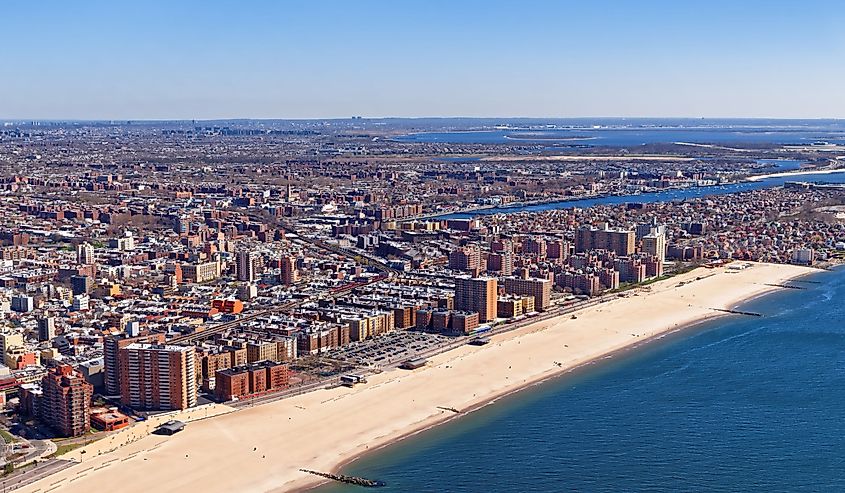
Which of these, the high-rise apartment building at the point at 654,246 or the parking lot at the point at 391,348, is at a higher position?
the high-rise apartment building at the point at 654,246

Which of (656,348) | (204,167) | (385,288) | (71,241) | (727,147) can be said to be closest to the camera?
(656,348)

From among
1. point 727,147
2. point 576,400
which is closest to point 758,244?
point 576,400

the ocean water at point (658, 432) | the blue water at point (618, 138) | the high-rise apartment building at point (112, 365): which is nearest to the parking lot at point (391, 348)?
the ocean water at point (658, 432)

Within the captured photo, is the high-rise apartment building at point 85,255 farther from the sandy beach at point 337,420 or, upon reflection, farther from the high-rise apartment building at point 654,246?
the high-rise apartment building at point 654,246

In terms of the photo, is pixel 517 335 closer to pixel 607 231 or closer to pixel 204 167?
pixel 607 231

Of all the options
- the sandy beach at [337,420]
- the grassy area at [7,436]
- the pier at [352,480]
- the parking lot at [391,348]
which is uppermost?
the grassy area at [7,436]

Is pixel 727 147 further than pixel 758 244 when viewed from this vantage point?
Yes

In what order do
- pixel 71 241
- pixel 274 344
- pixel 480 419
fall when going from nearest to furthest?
pixel 480 419 → pixel 274 344 → pixel 71 241
